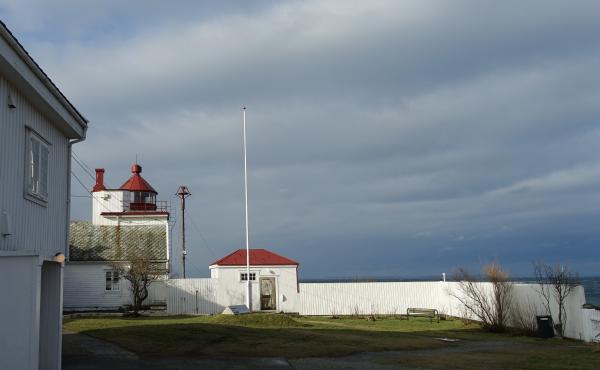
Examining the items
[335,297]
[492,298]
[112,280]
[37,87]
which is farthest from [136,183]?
[37,87]

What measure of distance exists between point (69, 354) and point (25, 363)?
5.82 meters

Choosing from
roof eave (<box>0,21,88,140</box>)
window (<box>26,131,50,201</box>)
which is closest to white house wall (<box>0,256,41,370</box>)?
window (<box>26,131,50,201</box>)

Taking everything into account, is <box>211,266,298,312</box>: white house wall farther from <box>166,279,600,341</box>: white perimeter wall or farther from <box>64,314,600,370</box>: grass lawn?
<box>64,314,600,370</box>: grass lawn

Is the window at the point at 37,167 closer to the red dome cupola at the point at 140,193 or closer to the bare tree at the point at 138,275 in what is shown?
the bare tree at the point at 138,275

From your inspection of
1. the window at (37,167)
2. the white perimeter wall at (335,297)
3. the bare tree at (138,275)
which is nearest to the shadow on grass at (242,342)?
the window at (37,167)

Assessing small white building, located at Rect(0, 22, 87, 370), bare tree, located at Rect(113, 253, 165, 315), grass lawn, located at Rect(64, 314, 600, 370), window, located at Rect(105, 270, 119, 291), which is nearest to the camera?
small white building, located at Rect(0, 22, 87, 370)

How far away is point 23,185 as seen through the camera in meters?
10.1

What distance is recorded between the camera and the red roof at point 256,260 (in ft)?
112

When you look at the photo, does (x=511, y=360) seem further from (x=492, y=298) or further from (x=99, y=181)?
(x=99, y=181)

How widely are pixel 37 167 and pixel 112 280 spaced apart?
22.7 meters

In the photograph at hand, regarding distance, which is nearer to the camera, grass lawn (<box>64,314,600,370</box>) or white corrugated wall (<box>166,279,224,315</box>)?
grass lawn (<box>64,314,600,370</box>)

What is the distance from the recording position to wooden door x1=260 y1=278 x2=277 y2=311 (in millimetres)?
34094

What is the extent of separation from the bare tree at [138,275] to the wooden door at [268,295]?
5.68 meters

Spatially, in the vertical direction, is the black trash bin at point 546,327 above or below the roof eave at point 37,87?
below
